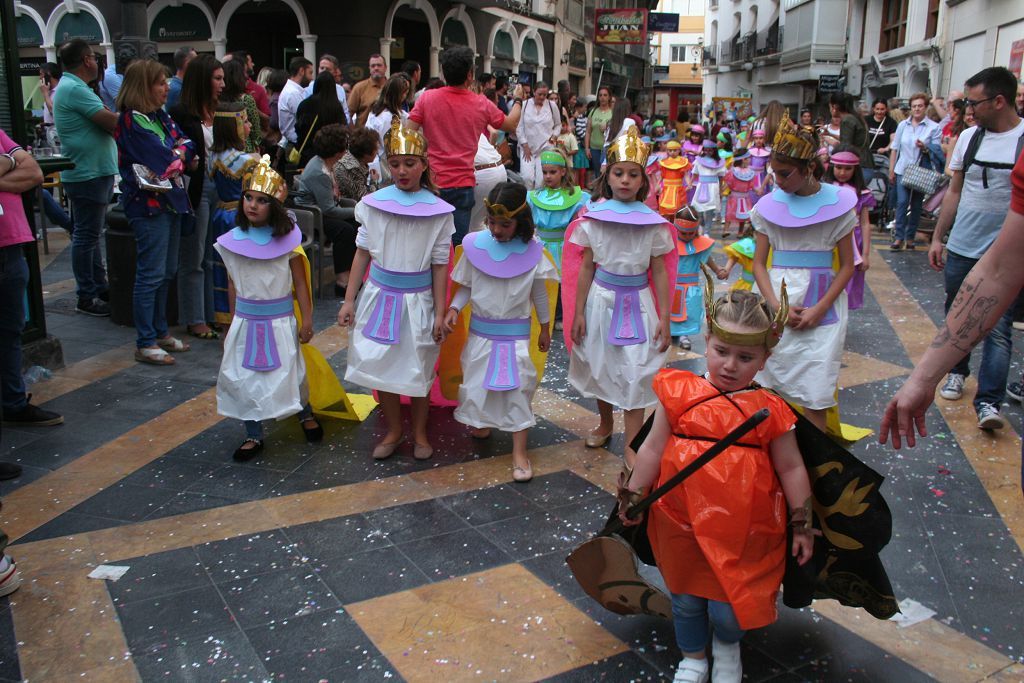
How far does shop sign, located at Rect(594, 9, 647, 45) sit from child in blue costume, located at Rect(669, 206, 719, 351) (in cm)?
3119

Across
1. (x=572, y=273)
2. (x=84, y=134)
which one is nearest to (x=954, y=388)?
(x=572, y=273)

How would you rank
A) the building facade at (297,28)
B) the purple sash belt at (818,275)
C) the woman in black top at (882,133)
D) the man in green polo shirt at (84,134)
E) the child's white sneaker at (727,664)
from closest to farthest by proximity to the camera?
the child's white sneaker at (727,664), the purple sash belt at (818,275), the man in green polo shirt at (84,134), the woman in black top at (882,133), the building facade at (297,28)

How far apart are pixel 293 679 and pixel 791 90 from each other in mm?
43025

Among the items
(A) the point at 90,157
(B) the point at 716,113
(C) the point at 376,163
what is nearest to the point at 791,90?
(B) the point at 716,113

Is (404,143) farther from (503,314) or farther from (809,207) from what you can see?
(809,207)

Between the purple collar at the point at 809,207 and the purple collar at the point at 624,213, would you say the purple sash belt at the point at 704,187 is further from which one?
the purple collar at the point at 624,213

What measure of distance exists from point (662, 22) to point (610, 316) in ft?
121

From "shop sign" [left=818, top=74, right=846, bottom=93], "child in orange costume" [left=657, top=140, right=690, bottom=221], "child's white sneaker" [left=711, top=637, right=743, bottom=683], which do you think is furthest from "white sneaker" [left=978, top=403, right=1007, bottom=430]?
"shop sign" [left=818, top=74, right=846, bottom=93]

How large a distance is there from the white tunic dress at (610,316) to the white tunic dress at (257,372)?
1.53m

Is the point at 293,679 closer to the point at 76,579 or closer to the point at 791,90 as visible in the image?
the point at 76,579

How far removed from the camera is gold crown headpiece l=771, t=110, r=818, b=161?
169 inches

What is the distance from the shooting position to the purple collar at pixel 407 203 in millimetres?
4594

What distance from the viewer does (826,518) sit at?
9.16 feet

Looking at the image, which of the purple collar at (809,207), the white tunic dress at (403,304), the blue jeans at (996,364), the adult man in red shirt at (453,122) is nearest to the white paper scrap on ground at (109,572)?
the white tunic dress at (403,304)
